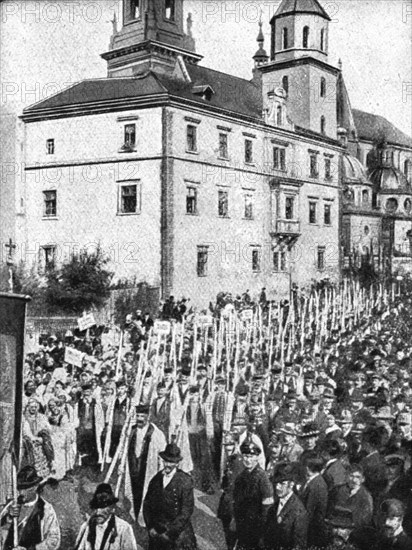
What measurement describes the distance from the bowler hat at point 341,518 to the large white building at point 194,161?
109 cm

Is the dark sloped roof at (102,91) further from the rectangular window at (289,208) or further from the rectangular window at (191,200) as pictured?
the rectangular window at (289,208)

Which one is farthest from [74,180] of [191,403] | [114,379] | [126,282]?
[191,403]

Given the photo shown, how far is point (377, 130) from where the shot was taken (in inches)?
148

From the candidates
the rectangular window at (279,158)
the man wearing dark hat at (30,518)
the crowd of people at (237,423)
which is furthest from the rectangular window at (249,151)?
the man wearing dark hat at (30,518)

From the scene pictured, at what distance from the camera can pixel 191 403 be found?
12.3 ft

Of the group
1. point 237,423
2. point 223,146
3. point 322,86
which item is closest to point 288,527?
point 237,423

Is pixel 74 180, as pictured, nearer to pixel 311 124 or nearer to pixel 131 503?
pixel 311 124

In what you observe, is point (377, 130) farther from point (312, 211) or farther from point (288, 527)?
point (288, 527)

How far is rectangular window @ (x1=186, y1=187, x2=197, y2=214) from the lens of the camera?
3795mm

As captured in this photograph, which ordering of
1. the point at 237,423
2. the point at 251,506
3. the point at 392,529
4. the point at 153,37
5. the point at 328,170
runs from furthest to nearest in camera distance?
the point at 328,170 < the point at 153,37 < the point at 237,423 < the point at 251,506 < the point at 392,529

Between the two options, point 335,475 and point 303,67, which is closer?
point 335,475

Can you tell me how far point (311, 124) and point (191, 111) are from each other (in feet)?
2.01

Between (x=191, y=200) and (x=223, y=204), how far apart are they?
165mm

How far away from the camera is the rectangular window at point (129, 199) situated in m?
3.82
